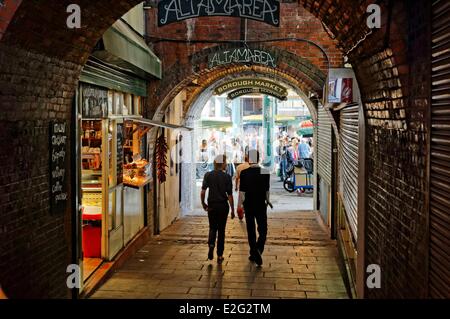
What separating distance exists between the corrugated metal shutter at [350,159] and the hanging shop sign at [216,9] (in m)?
2.06

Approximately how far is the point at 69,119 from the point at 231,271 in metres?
3.53

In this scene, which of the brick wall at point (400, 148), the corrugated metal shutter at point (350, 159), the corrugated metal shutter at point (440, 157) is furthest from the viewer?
the corrugated metal shutter at point (350, 159)

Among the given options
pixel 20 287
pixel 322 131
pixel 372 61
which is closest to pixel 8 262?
pixel 20 287

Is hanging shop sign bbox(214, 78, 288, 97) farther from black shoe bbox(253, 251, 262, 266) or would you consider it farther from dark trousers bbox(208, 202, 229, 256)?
black shoe bbox(253, 251, 262, 266)

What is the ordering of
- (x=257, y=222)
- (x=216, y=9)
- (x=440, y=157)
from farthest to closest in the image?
(x=216, y=9) < (x=257, y=222) < (x=440, y=157)

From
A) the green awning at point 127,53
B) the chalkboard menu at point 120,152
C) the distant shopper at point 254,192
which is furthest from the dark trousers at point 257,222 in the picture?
the green awning at point 127,53

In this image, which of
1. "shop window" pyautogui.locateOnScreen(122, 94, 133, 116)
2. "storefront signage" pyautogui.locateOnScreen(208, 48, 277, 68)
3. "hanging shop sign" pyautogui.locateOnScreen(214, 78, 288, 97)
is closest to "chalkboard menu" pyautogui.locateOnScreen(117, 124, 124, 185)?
"shop window" pyautogui.locateOnScreen(122, 94, 133, 116)

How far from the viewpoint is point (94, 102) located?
848 cm

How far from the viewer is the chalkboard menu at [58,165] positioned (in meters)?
6.30

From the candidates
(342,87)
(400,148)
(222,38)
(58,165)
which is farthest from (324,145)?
(400,148)

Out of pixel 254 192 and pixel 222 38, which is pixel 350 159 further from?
pixel 222 38

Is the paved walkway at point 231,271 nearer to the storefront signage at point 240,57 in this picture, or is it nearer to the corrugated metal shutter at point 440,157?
the storefront signage at point 240,57

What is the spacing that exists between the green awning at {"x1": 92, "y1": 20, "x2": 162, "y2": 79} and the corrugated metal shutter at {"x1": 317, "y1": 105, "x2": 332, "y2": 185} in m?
3.72
